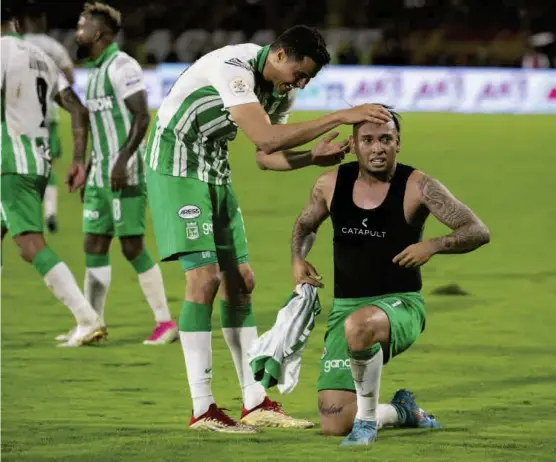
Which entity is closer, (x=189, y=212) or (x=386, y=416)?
(x=386, y=416)

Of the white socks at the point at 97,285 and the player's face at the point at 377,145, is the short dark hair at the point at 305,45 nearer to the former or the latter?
the player's face at the point at 377,145

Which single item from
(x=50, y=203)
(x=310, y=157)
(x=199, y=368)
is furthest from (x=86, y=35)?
(x=50, y=203)

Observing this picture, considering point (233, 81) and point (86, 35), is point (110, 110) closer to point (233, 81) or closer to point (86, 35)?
point (86, 35)

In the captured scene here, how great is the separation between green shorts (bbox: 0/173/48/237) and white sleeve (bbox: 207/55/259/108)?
271cm

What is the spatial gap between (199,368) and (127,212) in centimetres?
281

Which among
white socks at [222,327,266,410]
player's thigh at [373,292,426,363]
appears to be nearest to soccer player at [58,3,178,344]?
white socks at [222,327,266,410]

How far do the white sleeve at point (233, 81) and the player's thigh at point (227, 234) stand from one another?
2.03 ft

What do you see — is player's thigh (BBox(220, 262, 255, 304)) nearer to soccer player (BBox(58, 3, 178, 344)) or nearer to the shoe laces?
the shoe laces

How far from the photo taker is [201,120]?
6.86 m

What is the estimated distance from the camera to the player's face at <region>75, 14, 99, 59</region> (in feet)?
30.6

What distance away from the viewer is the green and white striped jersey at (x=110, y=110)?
9.38m

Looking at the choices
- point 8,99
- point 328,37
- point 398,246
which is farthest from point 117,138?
point 328,37

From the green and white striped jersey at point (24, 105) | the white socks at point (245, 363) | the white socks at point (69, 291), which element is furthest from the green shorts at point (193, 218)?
the green and white striped jersey at point (24, 105)

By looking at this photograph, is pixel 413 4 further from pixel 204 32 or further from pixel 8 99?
pixel 8 99
